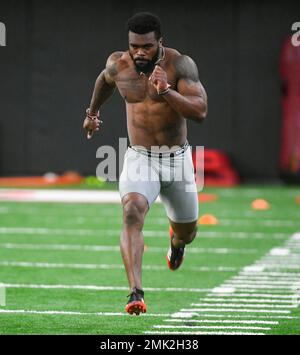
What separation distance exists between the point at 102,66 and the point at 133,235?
14.3m

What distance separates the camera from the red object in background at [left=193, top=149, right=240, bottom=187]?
20.5 m

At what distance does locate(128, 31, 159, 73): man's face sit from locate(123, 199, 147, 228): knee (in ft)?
3.19

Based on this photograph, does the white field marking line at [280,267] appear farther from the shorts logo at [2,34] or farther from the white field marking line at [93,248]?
the shorts logo at [2,34]

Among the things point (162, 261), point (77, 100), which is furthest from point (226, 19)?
point (162, 261)

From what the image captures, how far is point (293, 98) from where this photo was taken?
66.5ft

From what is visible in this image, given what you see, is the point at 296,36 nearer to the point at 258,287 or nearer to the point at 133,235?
the point at 258,287

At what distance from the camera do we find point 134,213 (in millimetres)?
7574

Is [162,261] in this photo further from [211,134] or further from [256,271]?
[211,134]

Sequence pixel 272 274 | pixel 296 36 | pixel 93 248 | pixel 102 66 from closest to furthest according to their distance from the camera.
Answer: pixel 272 274
pixel 93 248
pixel 296 36
pixel 102 66

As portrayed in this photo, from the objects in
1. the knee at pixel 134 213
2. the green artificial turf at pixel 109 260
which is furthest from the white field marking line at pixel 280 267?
the knee at pixel 134 213

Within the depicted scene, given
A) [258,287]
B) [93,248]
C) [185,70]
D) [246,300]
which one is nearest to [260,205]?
[93,248]

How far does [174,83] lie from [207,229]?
21.7 feet

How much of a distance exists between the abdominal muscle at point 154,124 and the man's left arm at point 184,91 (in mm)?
290

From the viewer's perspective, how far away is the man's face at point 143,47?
752 cm
